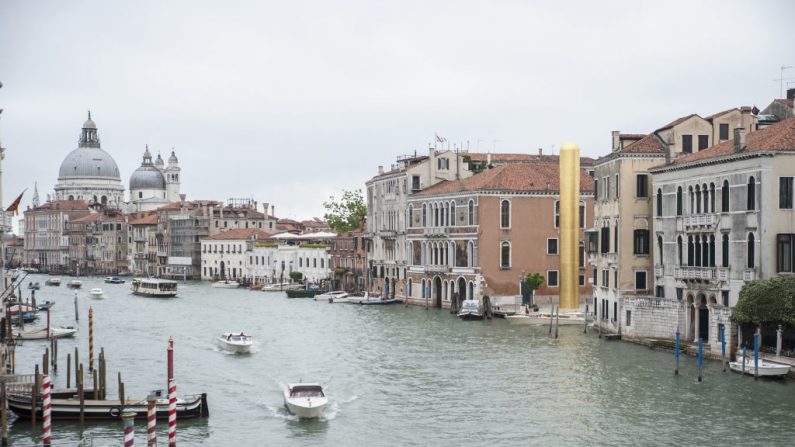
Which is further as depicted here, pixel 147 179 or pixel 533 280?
pixel 147 179

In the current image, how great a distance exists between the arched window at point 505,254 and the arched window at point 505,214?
86 centimetres

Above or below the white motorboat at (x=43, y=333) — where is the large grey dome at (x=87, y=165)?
above

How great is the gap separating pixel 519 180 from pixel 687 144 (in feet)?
49.6

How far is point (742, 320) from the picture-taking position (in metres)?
27.2

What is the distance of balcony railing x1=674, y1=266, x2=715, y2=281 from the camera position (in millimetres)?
30328

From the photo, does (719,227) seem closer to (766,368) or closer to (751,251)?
(751,251)

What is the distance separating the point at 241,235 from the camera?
8700 centimetres

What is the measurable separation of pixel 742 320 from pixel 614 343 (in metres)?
7.21

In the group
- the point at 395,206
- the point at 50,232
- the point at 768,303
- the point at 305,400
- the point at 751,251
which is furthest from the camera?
the point at 50,232

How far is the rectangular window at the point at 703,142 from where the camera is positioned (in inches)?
1385

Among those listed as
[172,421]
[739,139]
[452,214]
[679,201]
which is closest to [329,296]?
[452,214]

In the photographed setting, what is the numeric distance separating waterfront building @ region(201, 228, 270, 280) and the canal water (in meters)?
41.8

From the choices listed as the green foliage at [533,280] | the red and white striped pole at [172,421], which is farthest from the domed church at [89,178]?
the red and white striped pole at [172,421]

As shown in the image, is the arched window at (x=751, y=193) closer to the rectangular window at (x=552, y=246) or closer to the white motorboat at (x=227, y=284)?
the rectangular window at (x=552, y=246)
